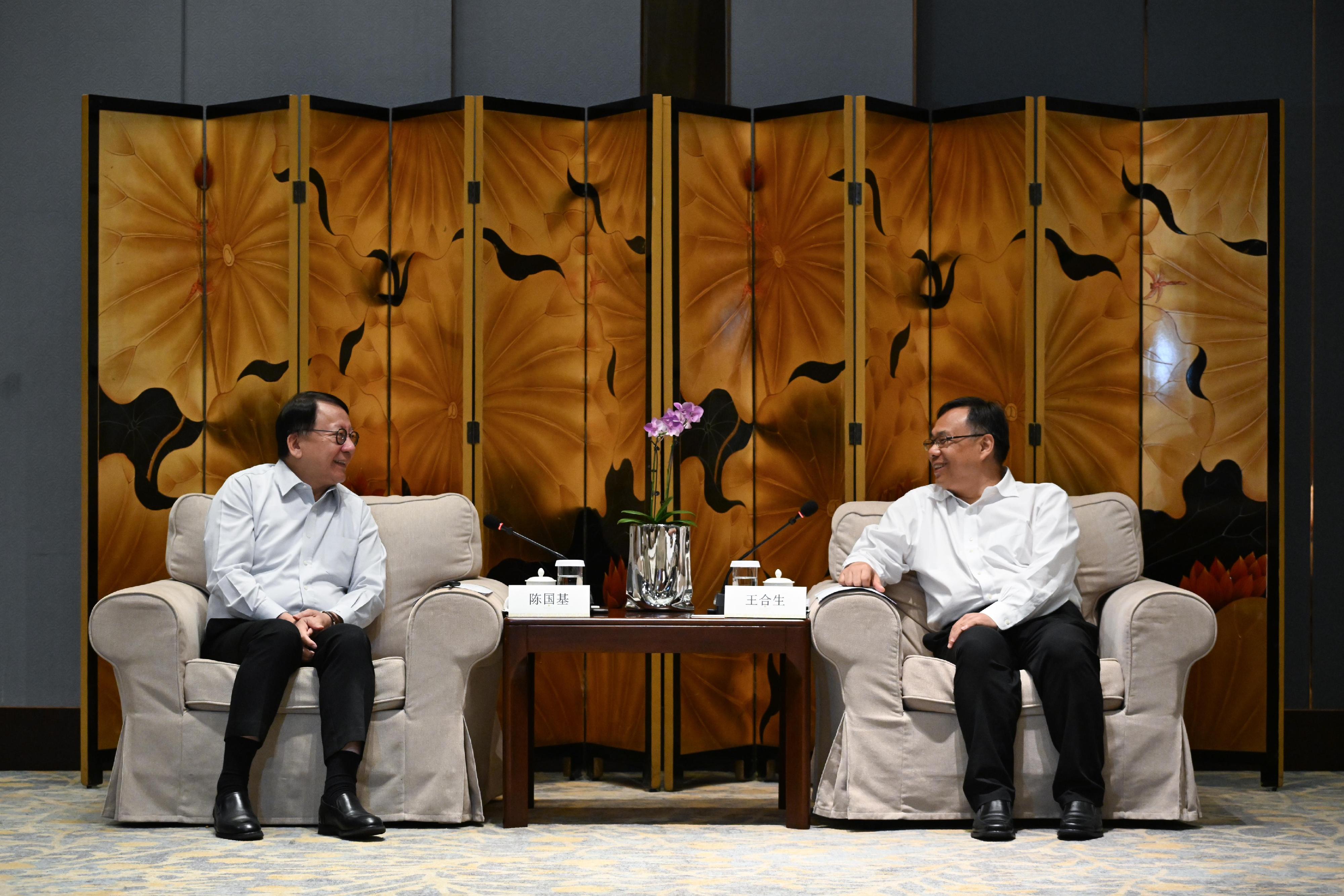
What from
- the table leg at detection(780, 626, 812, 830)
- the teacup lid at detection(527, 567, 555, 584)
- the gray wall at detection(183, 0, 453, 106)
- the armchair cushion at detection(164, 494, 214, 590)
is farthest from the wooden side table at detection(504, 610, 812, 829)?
the gray wall at detection(183, 0, 453, 106)

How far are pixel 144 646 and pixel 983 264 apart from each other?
9.37 feet

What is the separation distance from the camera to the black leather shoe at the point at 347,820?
3121mm

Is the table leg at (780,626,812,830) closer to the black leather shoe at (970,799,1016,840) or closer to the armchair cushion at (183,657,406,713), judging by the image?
the black leather shoe at (970,799,1016,840)

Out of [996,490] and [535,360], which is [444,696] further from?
[996,490]

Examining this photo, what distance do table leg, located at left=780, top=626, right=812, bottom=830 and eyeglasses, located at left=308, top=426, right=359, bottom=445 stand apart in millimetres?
1419

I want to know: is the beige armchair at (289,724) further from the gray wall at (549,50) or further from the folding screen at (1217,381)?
the folding screen at (1217,381)

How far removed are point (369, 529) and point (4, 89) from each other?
7.03 ft

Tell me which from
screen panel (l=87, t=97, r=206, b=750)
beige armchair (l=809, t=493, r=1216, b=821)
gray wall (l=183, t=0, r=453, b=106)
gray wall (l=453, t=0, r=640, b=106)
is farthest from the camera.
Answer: gray wall (l=453, t=0, r=640, b=106)

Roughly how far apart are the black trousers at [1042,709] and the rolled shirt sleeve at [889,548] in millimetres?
376

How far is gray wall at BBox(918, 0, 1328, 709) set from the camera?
172 inches

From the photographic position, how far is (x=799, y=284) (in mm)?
4184

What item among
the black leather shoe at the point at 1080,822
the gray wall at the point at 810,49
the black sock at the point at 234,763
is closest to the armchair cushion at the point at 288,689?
the black sock at the point at 234,763

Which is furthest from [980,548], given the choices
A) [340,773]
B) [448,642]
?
[340,773]

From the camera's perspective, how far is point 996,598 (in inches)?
142
